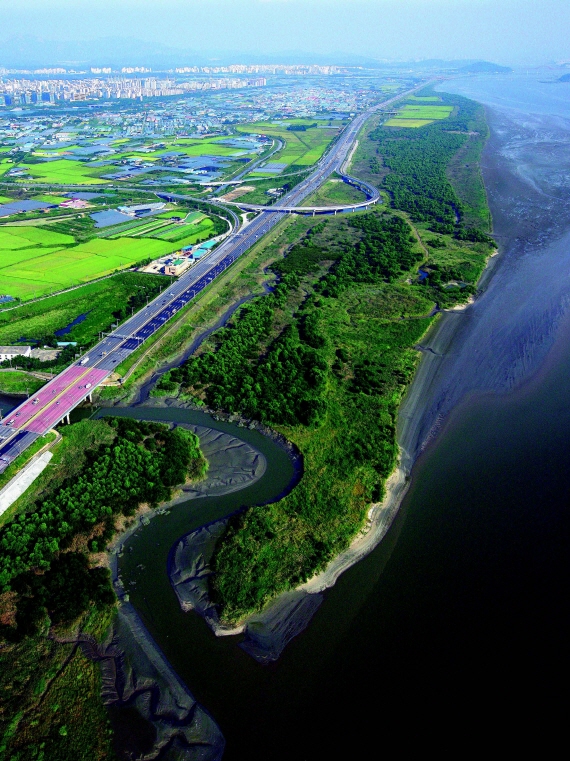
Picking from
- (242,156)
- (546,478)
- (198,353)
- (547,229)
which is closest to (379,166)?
(242,156)

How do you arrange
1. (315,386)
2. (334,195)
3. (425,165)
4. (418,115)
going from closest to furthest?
(315,386), (334,195), (425,165), (418,115)

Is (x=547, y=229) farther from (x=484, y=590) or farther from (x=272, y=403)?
(x=484, y=590)

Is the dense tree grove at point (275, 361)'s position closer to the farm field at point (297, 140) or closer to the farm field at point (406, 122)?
the farm field at point (297, 140)

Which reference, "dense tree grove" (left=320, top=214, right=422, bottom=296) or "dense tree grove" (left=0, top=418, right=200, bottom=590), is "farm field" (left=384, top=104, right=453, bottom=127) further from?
"dense tree grove" (left=0, top=418, right=200, bottom=590)

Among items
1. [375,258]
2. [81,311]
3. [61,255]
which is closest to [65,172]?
[61,255]

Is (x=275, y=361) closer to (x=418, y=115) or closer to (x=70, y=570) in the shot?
(x=70, y=570)

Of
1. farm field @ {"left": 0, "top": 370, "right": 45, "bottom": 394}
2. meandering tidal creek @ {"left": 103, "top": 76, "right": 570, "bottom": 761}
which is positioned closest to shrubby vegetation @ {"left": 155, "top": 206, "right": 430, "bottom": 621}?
meandering tidal creek @ {"left": 103, "top": 76, "right": 570, "bottom": 761}
